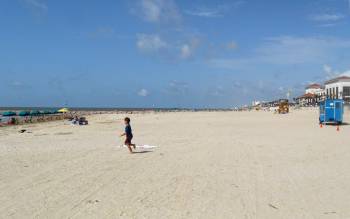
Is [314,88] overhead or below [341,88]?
overhead

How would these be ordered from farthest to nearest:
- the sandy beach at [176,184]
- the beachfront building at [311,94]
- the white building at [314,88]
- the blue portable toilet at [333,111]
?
the white building at [314,88], the beachfront building at [311,94], the blue portable toilet at [333,111], the sandy beach at [176,184]

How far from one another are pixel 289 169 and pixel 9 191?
640 centimetres

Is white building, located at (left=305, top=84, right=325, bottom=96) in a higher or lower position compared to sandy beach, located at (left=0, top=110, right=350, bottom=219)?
higher

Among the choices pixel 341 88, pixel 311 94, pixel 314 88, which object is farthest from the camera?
pixel 314 88

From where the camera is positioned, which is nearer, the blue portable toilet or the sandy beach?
the sandy beach

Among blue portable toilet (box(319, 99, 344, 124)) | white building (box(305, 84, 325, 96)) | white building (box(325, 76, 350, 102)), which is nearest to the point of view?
blue portable toilet (box(319, 99, 344, 124))

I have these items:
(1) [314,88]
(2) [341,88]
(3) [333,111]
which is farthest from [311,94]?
(3) [333,111]

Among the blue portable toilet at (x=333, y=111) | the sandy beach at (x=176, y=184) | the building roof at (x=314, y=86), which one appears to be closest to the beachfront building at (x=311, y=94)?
the building roof at (x=314, y=86)

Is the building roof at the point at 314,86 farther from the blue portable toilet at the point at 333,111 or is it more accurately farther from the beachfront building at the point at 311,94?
the blue portable toilet at the point at 333,111

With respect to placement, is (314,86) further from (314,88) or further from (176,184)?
(176,184)

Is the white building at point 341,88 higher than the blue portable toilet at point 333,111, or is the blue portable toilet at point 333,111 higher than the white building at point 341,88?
the white building at point 341,88

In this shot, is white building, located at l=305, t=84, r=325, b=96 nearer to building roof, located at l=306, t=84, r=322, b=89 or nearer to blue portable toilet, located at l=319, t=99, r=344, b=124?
building roof, located at l=306, t=84, r=322, b=89

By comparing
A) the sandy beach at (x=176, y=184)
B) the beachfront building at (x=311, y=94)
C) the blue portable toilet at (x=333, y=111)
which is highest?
the beachfront building at (x=311, y=94)

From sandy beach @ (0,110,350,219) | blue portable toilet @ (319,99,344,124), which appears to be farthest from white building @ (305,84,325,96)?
sandy beach @ (0,110,350,219)
